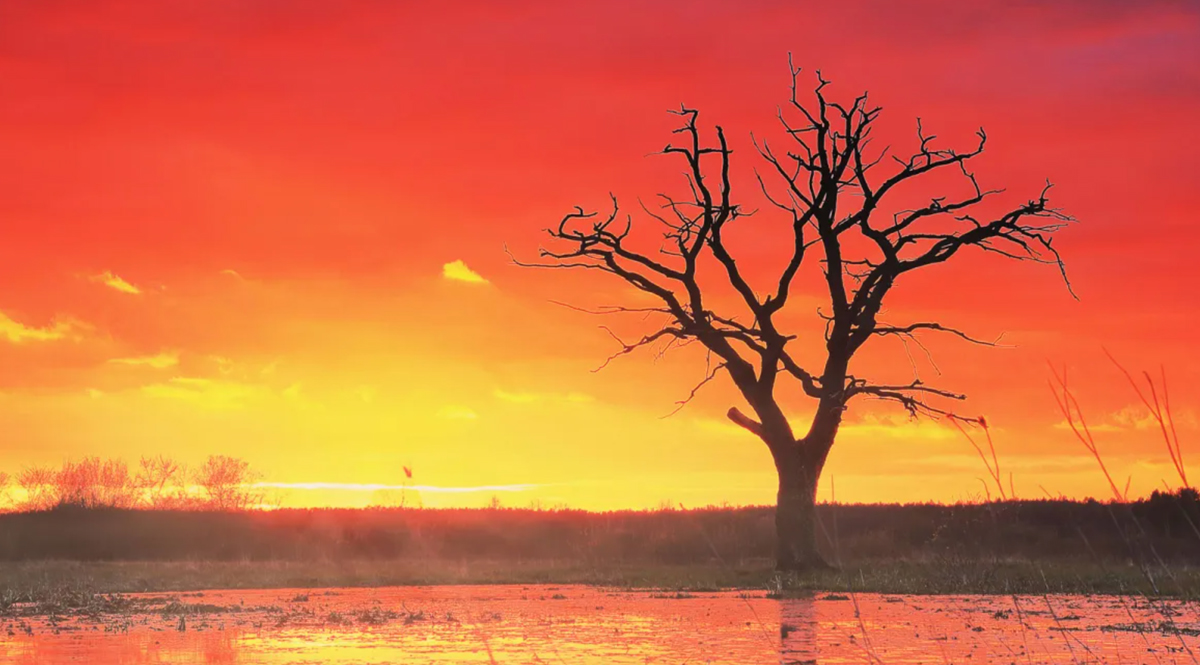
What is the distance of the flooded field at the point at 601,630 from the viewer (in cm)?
1412

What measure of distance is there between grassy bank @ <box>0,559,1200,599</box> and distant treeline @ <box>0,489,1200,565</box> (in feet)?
15.8

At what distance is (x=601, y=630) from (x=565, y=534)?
32.9 metres

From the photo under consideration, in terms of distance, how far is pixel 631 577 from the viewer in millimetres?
32844

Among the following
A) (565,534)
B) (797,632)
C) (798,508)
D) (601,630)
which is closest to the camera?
(797,632)

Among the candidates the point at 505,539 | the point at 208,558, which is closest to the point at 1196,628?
the point at 505,539

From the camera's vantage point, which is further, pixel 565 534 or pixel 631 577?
pixel 565 534

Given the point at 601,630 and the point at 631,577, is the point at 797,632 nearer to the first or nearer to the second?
the point at 601,630

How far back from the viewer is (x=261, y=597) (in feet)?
88.4

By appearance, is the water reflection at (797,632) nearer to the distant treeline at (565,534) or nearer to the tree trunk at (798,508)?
the tree trunk at (798,508)

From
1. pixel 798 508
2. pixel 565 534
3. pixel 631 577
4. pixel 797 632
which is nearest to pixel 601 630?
pixel 797 632

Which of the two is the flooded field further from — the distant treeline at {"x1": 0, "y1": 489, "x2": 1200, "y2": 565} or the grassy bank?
the distant treeline at {"x1": 0, "y1": 489, "x2": 1200, "y2": 565}

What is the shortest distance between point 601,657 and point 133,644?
18.5ft

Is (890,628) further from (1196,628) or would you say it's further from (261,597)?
(261,597)

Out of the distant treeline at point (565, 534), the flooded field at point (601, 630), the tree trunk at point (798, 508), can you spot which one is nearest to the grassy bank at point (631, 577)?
the tree trunk at point (798, 508)
